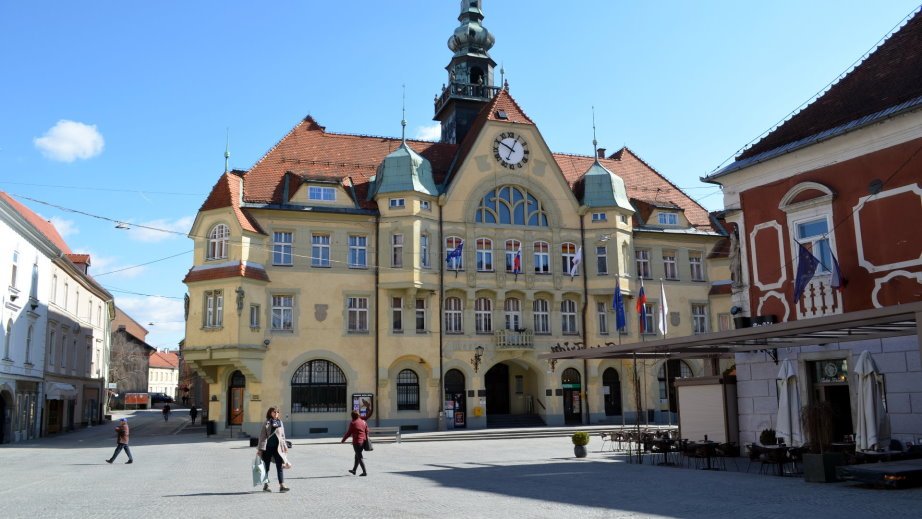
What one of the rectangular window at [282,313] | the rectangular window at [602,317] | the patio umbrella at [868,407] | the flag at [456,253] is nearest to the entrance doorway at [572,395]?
the rectangular window at [602,317]

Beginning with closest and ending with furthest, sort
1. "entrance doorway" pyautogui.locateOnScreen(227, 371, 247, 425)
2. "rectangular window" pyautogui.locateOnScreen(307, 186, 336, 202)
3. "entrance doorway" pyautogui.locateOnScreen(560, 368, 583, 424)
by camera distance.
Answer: "entrance doorway" pyautogui.locateOnScreen(227, 371, 247, 425) → "rectangular window" pyautogui.locateOnScreen(307, 186, 336, 202) → "entrance doorway" pyautogui.locateOnScreen(560, 368, 583, 424)

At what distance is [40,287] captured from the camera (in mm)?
39375

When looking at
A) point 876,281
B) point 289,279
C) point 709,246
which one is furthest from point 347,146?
point 876,281

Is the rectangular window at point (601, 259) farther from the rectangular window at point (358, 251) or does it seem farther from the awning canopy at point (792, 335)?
the awning canopy at point (792, 335)

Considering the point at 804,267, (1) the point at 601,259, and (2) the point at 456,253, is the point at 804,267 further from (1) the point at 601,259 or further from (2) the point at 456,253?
(1) the point at 601,259

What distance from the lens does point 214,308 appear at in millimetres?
37562

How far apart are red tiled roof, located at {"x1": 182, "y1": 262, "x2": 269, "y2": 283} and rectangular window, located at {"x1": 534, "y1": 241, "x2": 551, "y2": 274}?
46.4 feet

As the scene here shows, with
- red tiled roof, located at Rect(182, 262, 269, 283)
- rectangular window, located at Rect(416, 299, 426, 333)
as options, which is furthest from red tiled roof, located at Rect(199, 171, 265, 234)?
rectangular window, located at Rect(416, 299, 426, 333)

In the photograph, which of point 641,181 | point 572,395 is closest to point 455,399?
point 572,395

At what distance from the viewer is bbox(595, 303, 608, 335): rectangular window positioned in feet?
142

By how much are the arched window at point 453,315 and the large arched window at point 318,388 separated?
19.5 feet

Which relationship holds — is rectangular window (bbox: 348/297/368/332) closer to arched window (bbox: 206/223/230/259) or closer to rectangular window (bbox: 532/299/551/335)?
arched window (bbox: 206/223/230/259)

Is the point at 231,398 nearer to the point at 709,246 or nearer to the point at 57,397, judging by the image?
the point at 57,397

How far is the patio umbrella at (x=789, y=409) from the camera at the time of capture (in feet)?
64.3
